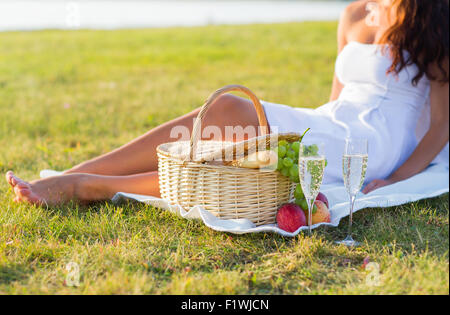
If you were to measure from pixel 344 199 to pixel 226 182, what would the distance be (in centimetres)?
85

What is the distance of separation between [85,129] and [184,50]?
4.99m

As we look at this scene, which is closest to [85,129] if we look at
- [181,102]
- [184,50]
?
[181,102]

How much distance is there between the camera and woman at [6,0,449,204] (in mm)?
2939

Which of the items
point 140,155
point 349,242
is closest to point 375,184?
point 349,242

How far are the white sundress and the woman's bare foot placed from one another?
113 centimetres

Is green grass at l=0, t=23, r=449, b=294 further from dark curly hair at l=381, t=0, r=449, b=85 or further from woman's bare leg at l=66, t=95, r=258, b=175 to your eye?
dark curly hair at l=381, t=0, r=449, b=85

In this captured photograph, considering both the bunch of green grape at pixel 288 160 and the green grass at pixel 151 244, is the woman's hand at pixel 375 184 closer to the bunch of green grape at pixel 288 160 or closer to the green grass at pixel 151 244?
the green grass at pixel 151 244

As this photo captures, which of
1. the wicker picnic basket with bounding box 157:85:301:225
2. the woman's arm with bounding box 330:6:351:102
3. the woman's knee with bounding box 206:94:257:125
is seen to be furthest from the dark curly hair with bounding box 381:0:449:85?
the wicker picnic basket with bounding box 157:85:301:225

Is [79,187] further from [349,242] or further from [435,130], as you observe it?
[435,130]

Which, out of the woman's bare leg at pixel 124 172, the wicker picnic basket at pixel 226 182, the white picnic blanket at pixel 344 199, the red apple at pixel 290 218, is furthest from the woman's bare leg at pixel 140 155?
the red apple at pixel 290 218

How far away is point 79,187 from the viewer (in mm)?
2855

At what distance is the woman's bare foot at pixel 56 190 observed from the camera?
110 inches
